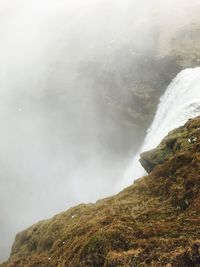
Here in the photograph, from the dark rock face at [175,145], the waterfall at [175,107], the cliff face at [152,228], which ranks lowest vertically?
the cliff face at [152,228]

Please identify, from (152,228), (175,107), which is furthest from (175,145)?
(175,107)

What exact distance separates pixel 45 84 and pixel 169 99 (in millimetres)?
50287

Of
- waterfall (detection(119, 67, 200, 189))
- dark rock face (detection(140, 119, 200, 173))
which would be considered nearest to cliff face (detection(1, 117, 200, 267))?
dark rock face (detection(140, 119, 200, 173))

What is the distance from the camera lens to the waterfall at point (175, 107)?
55.5 m

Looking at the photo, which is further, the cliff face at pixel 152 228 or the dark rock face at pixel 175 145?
the dark rock face at pixel 175 145

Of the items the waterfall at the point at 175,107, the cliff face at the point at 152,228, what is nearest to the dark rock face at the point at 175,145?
the cliff face at the point at 152,228

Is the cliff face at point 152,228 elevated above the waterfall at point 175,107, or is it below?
below

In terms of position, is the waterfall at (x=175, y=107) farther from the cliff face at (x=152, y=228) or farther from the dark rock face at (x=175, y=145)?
the cliff face at (x=152, y=228)

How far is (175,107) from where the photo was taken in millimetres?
70562

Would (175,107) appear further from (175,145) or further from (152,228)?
(152,228)

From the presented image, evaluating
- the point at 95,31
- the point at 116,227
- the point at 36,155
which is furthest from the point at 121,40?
the point at 116,227

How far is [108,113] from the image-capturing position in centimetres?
10600

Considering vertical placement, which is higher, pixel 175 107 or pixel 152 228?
pixel 175 107

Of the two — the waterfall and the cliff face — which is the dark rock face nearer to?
the cliff face
